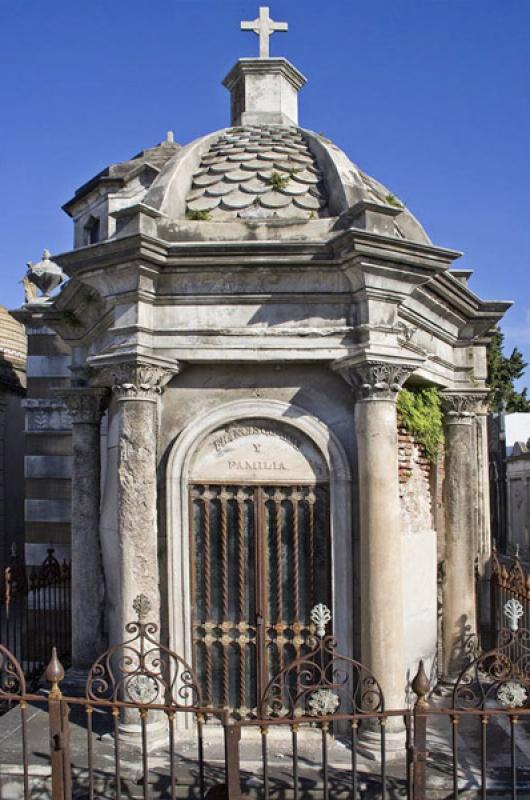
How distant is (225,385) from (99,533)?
2.37 metres

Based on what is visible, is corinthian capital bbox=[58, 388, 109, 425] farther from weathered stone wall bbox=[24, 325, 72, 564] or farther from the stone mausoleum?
weathered stone wall bbox=[24, 325, 72, 564]

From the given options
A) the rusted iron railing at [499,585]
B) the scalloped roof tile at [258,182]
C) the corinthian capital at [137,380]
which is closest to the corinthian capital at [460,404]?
the rusted iron railing at [499,585]

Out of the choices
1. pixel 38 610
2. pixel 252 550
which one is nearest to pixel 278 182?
pixel 252 550

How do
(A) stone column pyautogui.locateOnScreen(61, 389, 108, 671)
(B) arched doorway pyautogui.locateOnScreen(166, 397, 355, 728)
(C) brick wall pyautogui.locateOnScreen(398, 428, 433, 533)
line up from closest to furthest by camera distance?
(B) arched doorway pyautogui.locateOnScreen(166, 397, 355, 728)
(C) brick wall pyautogui.locateOnScreen(398, 428, 433, 533)
(A) stone column pyautogui.locateOnScreen(61, 389, 108, 671)

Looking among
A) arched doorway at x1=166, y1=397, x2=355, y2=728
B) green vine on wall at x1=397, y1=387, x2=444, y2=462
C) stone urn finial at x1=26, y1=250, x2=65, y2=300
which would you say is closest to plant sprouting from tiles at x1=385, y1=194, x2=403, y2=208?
green vine on wall at x1=397, y1=387, x2=444, y2=462

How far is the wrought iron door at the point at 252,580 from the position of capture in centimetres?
633

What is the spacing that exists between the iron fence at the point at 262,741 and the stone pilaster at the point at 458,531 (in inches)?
51.8

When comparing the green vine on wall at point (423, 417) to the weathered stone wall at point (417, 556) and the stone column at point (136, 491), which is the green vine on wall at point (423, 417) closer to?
the weathered stone wall at point (417, 556)

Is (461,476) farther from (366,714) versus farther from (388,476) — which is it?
(366,714)

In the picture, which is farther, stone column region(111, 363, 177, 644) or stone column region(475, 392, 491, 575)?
stone column region(475, 392, 491, 575)

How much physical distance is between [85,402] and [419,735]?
487 cm

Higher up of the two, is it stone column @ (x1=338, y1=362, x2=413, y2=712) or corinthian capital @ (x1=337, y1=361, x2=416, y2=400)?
corinthian capital @ (x1=337, y1=361, x2=416, y2=400)

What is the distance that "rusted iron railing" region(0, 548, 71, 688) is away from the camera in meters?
9.21

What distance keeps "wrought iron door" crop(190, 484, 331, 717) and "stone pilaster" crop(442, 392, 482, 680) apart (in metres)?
2.46
